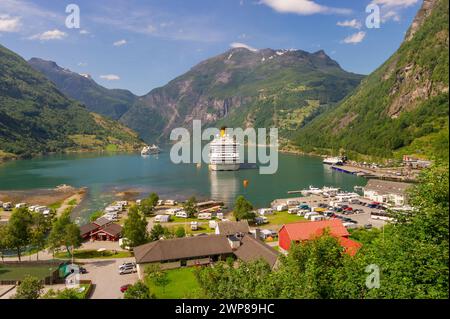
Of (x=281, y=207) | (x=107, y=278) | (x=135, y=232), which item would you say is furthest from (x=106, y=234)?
(x=281, y=207)

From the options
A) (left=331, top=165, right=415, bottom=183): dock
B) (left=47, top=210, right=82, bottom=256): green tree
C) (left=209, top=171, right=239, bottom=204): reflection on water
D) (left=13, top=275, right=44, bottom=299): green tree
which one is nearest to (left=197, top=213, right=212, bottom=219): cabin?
(left=209, top=171, right=239, bottom=204): reflection on water

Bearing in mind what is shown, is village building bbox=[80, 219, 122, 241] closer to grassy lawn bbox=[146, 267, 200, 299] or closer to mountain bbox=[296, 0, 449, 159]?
grassy lawn bbox=[146, 267, 200, 299]

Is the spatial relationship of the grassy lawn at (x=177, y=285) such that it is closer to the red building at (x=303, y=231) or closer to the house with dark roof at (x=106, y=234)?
the red building at (x=303, y=231)

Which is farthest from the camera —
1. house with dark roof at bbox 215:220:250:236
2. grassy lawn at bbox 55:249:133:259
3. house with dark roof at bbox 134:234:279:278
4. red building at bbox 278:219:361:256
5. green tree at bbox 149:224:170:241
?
house with dark roof at bbox 215:220:250:236

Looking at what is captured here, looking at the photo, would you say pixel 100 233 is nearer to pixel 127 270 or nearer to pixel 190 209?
pixel 127 270

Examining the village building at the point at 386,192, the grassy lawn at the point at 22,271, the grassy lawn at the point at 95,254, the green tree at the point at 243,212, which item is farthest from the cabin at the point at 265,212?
the grassy lawn at the point at 22,271

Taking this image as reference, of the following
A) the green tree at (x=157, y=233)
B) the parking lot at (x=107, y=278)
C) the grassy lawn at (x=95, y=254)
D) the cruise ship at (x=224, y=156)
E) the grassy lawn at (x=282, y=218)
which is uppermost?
the cruise ship at (x=224, y=156)
